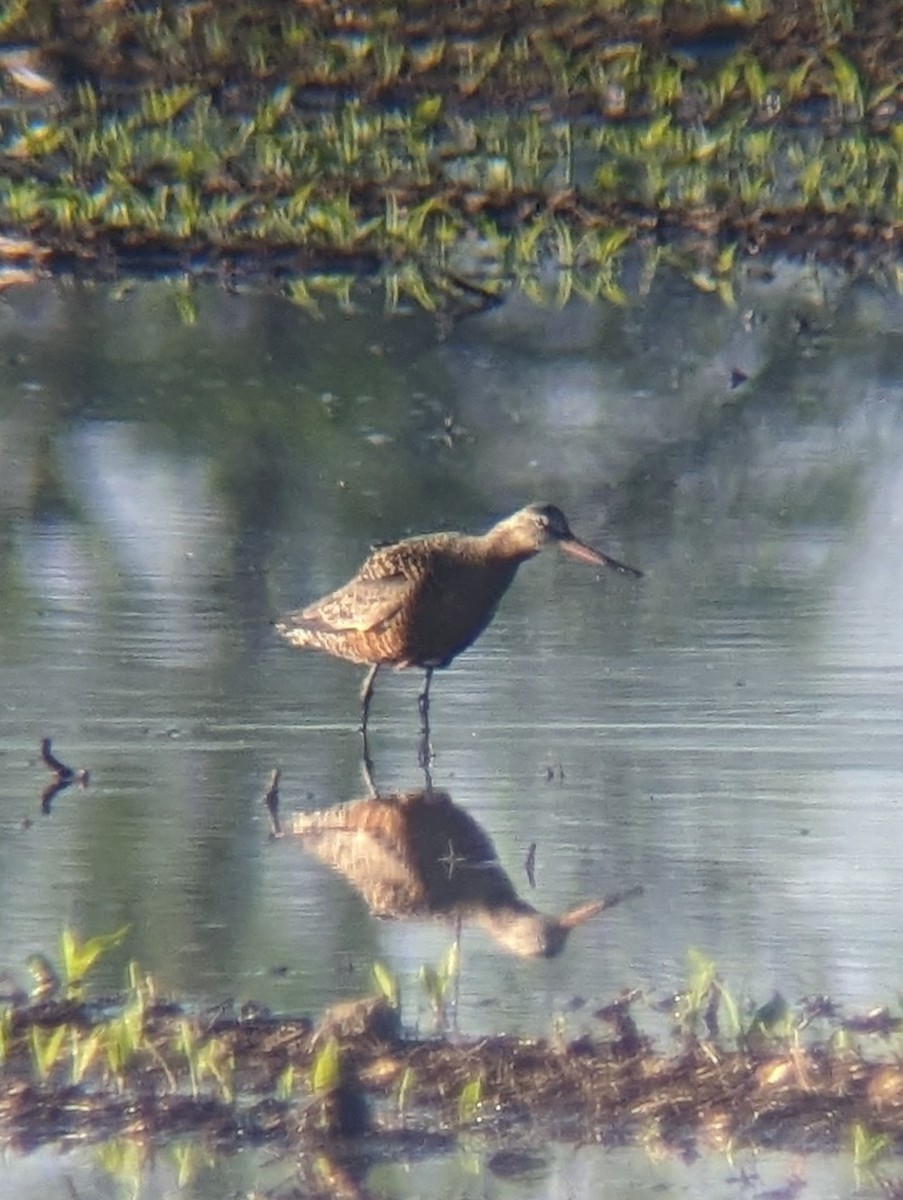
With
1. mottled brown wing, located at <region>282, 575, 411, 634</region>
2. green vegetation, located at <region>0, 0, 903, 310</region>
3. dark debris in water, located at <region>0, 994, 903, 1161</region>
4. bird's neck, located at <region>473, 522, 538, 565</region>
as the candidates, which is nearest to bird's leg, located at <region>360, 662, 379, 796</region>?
mottled brown wing, located at <region>282, 575, 411, 634</region>

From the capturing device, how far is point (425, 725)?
26.8ft

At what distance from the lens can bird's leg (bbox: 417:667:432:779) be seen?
26.0ft

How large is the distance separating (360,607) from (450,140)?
19.8 ft

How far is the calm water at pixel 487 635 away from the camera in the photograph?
6.48 metres

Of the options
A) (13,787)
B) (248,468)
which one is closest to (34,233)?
(248,468)

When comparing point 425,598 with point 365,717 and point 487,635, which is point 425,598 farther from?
point 487,635

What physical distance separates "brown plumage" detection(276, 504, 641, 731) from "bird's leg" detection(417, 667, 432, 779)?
24mm

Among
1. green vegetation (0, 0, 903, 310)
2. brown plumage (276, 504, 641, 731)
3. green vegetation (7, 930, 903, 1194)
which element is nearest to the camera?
green vegetation (7, 930, 903, 1194)

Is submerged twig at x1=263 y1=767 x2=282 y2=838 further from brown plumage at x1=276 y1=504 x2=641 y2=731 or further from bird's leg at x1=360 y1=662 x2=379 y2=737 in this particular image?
brown plumage at x1=276 y1=504 x2=641 y2=731

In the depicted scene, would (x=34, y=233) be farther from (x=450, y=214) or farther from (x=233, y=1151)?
(x=233, y=1151)

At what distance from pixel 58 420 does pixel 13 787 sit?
13.4 ft

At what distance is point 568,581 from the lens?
9.96m

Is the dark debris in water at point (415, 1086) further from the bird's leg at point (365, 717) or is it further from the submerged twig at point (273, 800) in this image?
the bird's leg at point (365, 717)

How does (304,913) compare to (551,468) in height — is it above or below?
above
